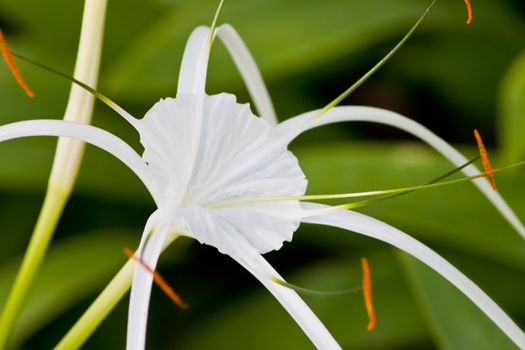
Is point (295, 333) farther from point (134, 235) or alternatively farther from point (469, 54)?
point (469, 54)

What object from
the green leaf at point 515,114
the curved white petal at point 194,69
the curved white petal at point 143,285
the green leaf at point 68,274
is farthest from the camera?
the green leaf at point 68,274

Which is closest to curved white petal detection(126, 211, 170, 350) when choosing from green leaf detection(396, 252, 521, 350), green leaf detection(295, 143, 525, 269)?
green leaf detection(396, 252, 521, 350)

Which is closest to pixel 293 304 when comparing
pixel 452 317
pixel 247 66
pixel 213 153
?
pixel 213 153

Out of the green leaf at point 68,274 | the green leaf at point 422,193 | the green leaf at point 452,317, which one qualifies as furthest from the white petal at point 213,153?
the green leaf at point 68,274

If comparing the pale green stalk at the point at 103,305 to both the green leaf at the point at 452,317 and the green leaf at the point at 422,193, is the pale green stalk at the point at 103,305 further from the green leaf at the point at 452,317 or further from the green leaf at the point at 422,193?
the green leaf at the point at 422,193

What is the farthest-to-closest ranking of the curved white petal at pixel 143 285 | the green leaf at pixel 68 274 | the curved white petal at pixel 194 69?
the green leaf at pixel 68 274 < the curved white petal at pixel 194 69 < the curved white petal at pixel 143 285

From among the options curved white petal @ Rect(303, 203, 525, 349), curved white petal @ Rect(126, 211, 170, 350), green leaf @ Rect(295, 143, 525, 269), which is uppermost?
green leaf @ Rect(295, 143, 525, 269)

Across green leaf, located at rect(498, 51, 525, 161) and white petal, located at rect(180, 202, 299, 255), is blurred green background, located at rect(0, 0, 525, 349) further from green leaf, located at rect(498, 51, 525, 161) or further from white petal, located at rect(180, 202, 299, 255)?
white petal, located at rect(180, 202, 299, 255)
